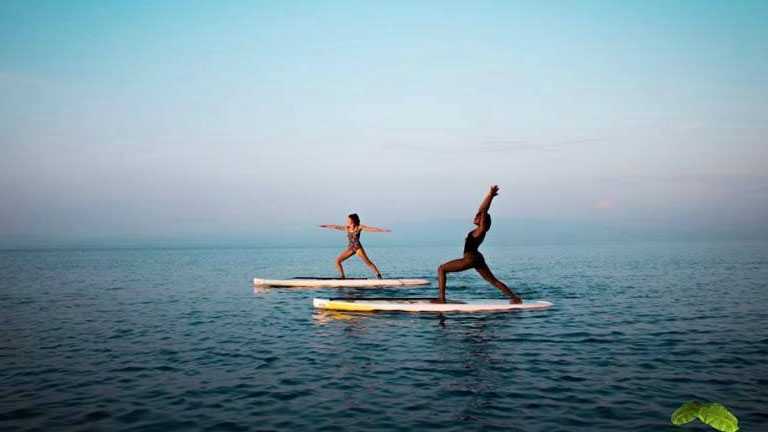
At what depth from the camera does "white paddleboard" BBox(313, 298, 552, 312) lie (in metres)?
18.6

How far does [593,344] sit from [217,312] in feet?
45.0

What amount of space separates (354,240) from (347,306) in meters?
8.57

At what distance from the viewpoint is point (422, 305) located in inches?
738

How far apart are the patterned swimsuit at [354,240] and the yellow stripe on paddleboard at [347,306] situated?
8.14 meters

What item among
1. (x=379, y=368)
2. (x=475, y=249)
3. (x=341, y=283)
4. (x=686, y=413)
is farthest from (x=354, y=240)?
(x=686, y=413)

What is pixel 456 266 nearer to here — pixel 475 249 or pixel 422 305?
pixel 475 249

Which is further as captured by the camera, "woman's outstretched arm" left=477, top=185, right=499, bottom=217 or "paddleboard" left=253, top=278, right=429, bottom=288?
"paddleboard" left=253, top=278, right=429, bottom=288

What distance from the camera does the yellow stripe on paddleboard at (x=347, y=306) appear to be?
752 inches

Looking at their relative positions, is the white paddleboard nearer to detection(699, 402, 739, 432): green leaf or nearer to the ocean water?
the ocean water

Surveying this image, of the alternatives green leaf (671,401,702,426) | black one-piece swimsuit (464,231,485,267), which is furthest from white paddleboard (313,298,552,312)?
green leaf (671,401,702,426)

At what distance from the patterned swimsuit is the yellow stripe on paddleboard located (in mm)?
8144

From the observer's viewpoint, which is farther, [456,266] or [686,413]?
[456,266]

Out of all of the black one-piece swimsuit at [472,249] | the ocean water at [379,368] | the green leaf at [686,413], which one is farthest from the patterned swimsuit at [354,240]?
the green leaf at [686,413]

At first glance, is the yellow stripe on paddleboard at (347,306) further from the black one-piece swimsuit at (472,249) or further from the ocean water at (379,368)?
the black one-piece swimsuit at (472,249)
